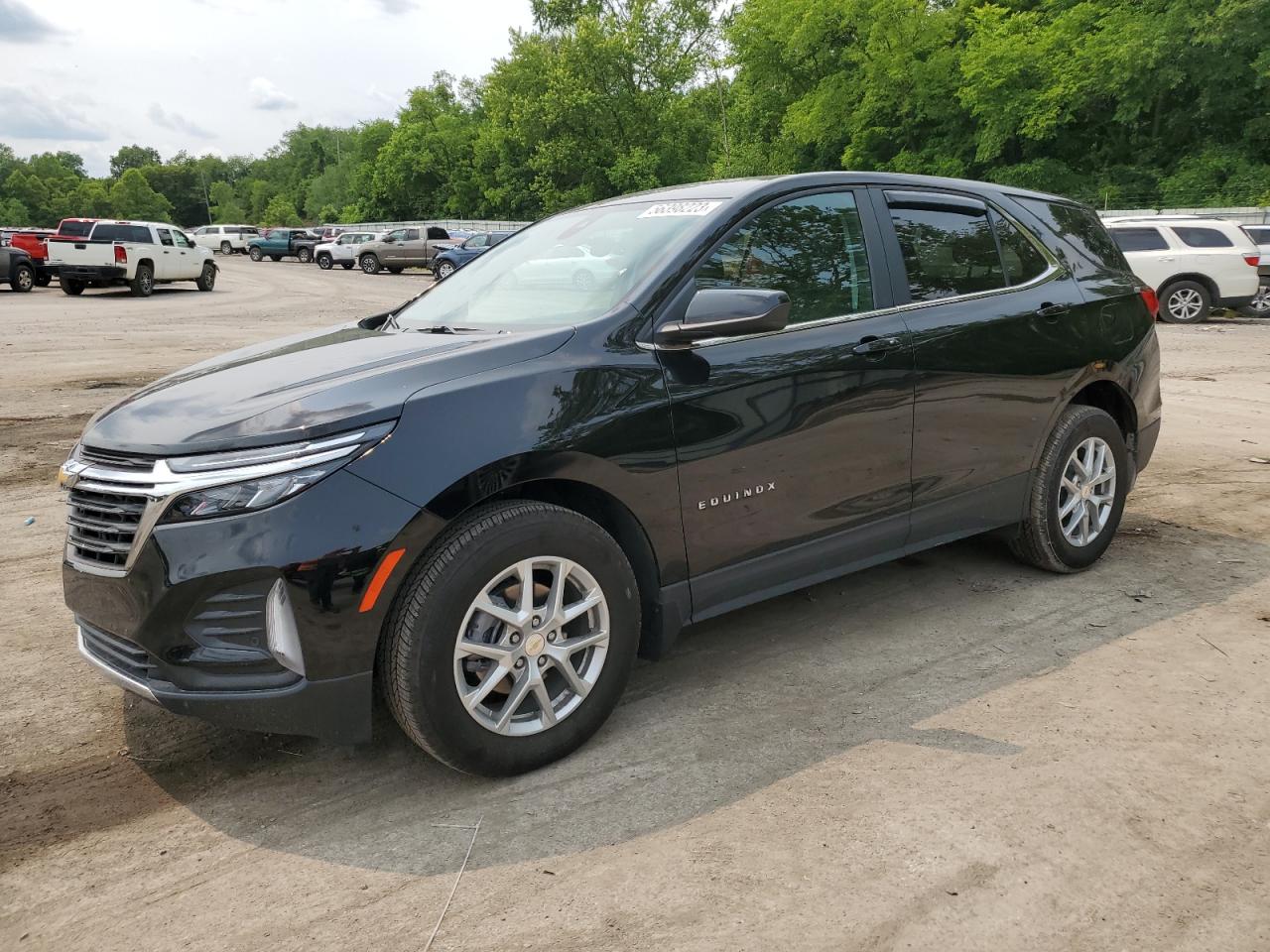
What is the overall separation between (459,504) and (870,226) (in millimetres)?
2125

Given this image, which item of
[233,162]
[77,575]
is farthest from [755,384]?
[233,162]

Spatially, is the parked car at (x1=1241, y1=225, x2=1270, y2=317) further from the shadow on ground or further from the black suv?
the black suv

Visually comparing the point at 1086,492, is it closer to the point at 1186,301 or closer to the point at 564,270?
the point at 564,270

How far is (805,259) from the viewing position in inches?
150

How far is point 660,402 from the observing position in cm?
326

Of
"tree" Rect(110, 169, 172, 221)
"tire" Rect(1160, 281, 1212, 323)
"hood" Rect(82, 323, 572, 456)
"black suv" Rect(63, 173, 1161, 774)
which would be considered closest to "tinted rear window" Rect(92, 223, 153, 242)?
"tire" Rect(1160, 281, 1212, 323)

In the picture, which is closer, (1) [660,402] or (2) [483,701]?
(2) [483,701]

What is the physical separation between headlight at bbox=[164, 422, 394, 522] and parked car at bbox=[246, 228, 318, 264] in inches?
2055

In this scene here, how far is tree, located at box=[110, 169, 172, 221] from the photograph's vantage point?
436 ft

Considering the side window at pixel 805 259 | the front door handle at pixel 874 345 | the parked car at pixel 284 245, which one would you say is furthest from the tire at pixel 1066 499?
the parked car at pixel 284 245

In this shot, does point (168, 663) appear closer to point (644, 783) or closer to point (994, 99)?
point (644, 783)

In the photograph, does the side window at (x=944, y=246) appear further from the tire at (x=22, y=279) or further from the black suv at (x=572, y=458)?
the tire at (x=22, y=279)

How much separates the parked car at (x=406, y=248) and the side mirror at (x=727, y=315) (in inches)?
1486

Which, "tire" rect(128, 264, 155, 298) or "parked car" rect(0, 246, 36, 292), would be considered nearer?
"tire" rect(128, 264, 155, 298)
